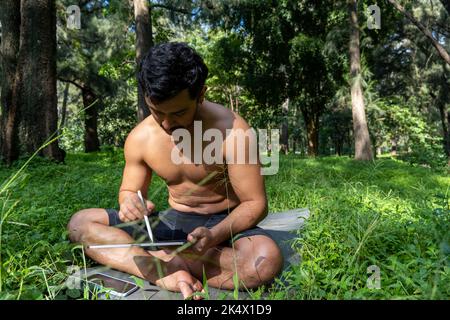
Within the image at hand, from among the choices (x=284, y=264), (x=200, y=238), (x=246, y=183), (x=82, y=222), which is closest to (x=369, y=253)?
(x=284, y=264)

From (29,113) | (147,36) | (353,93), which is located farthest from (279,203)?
(353,93)

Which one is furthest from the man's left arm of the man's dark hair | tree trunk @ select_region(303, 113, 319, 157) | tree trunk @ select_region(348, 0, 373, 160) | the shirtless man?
tree trunk @ select_region(303, 113, 319, 157)

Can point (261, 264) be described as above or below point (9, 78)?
below

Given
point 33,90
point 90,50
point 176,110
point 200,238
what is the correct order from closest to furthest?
point 200,238, point 176,110, point 33,90, point 90,50

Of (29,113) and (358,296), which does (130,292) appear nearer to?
(358,296)

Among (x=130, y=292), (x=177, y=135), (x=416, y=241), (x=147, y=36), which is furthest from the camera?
(x=147, y=36)

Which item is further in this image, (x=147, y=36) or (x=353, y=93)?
(x=353, y=93)

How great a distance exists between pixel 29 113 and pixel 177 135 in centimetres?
479

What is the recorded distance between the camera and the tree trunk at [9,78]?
5.94 metres

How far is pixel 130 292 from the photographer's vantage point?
1.87m

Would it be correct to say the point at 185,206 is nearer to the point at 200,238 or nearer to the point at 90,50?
the point at 200,238

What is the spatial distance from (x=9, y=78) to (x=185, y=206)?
5.70 meters

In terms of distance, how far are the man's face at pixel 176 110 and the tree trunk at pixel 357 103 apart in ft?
30.5

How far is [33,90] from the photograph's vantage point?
19.8 ft
